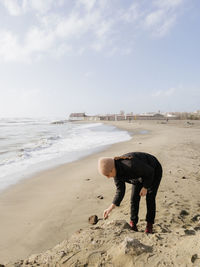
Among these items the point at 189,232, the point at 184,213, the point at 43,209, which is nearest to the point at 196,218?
the point at 184,213

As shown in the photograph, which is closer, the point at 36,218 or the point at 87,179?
the point at 36,218

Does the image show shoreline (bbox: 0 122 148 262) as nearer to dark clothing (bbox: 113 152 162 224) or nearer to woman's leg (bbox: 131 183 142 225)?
woman's leg (bbox: 131 183 142 225)

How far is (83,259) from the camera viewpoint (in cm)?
243

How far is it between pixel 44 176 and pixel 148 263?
555 centimetres

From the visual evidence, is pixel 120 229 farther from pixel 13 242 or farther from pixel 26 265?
pixel 13 242

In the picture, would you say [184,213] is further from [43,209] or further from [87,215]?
[43,209]

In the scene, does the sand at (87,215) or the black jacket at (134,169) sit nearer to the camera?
the sand at (87,215)

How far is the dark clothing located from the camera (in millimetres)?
2686

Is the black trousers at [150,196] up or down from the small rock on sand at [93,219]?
up

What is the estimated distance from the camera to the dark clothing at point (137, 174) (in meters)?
2.69

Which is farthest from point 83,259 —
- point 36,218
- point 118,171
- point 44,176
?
point 44,176

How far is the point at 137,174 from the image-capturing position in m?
2.71

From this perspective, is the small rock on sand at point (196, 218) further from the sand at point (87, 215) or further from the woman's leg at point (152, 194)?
the woman's leg at point (152, 194)

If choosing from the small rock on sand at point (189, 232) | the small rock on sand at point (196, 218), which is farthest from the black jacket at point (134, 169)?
the small rock on sand at point (196, 218)
